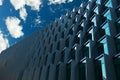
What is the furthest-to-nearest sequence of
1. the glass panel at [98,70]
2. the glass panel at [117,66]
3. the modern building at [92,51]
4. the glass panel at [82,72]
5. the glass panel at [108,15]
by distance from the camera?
the glass panel at [108,15]
the glass panel at [82,72]
the glass panel at [98,70]
the modern building at [92,51]
the glass panel at [117,66]

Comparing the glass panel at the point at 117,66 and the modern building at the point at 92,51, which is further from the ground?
the modern building at the point at 92,51

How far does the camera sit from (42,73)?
94.5ft

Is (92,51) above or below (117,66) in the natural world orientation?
above

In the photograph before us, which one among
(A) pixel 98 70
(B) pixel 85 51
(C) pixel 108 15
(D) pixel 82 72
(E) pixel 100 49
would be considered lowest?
(A) pixel 98 70

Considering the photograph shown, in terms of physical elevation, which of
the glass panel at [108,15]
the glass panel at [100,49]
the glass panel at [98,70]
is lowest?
the glass panel at [98,70]

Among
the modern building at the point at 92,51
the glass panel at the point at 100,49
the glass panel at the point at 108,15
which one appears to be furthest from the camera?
the glass panel at the point at 108,15

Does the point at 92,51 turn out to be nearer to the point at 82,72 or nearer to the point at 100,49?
the point at 100,49

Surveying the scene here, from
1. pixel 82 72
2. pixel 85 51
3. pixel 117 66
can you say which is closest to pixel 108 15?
pixel 85 51

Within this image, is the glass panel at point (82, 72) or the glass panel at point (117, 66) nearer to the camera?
the glass panel at point (117, 66)

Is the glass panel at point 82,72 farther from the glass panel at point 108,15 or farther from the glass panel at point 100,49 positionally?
the glass panel at point 108,15

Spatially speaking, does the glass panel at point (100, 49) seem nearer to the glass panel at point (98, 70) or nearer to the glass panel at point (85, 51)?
the glass panel at point (85, 51)

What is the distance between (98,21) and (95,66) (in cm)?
835

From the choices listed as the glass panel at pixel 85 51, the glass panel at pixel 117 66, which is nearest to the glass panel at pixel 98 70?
the glass panel at pixel 117 66

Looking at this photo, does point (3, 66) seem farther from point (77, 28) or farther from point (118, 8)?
point (118, 8)
